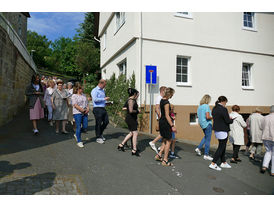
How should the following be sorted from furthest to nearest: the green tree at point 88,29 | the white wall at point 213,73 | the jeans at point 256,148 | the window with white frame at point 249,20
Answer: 1. the green tree at point 88,29
2. the window with white frame at point 249,20
3. the white wall at point 213,73
4. the jeans at point 256,148

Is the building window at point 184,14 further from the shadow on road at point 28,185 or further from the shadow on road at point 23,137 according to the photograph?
the shadow on road at point 28,185

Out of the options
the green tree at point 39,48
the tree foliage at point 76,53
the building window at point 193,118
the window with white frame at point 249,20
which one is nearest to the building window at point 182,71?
the building window at point 193,118

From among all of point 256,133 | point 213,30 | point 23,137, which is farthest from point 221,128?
point 213,30

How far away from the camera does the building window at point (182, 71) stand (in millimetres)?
10227

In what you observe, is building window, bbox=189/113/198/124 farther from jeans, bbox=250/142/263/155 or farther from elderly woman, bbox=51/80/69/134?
elderly woman, bbox=51/80/69/134

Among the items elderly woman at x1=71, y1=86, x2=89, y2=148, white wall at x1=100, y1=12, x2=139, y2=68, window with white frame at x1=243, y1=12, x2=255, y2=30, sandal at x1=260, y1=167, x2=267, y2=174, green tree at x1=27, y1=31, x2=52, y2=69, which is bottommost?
sandal at x1=260, y1=167, x2=267, y2=174

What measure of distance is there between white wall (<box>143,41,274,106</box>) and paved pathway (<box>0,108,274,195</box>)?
4.70 m

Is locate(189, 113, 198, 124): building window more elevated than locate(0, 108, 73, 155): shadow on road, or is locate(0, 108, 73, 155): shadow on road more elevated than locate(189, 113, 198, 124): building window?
locate(189, 113, 198, 124): building window

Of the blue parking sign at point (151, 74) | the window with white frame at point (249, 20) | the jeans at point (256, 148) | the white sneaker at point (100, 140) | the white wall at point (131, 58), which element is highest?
the window with white frame at point (249, 20)

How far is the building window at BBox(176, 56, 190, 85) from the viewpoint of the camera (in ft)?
33.6

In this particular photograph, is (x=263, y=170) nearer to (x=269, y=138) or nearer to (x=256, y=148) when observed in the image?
(x=269, y=138)

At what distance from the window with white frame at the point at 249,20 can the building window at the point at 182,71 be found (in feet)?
15.6

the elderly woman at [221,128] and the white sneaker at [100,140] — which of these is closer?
the elderly woman at [221,128]

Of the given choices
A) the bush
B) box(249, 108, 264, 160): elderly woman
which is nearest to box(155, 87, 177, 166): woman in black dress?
box(249, 108, 264, 160): elderly woman
